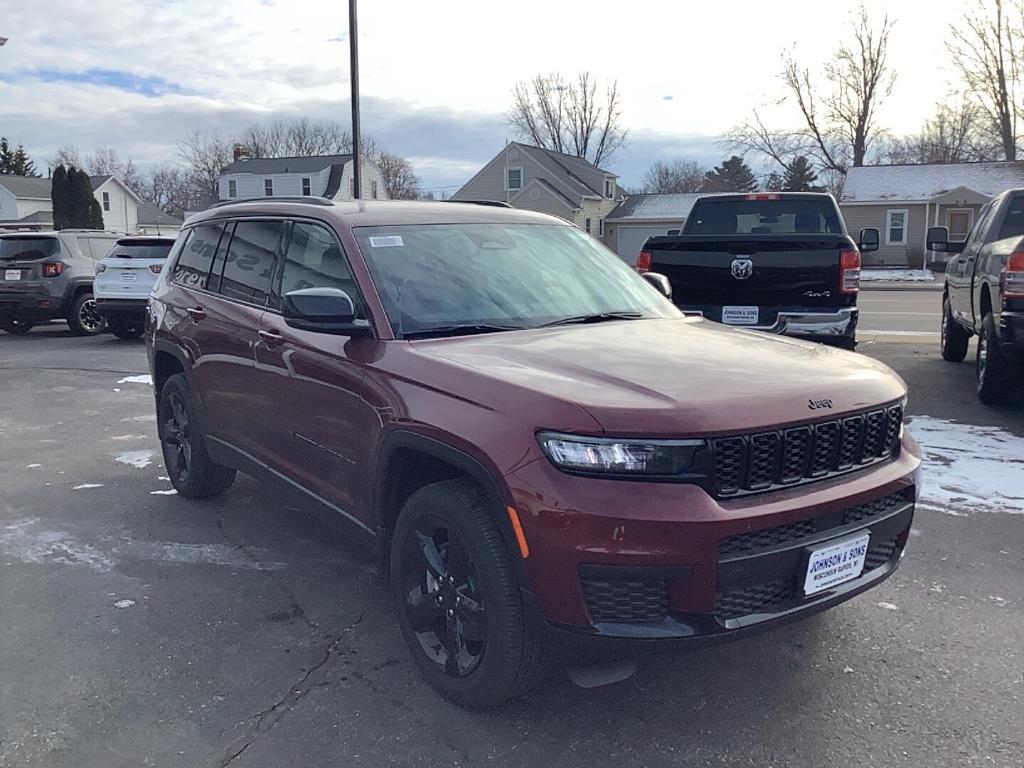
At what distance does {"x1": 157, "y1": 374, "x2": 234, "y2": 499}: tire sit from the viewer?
538cm

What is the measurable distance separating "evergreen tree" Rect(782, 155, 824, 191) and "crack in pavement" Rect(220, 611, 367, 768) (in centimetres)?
5151

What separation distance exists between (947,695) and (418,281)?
2.59m

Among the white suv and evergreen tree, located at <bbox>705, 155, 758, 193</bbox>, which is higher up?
evergreen tree, located at <bbox>705, 155, 758, 193</bbox>

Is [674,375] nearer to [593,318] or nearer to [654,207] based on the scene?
[593,318]

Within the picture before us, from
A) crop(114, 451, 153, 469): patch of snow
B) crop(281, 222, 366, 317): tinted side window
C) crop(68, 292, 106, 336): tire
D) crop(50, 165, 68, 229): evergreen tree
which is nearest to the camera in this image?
crop(281, 222, 366, 317): tinted side window

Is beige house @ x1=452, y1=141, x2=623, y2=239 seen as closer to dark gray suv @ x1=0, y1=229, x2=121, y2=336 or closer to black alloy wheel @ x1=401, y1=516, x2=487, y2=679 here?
dark gray suv @ x1=0, y1=229, x2=121, y2=336

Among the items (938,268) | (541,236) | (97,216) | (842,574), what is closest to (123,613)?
(541,236)

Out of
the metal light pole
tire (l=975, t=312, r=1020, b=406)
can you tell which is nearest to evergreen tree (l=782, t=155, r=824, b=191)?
the metal light pole

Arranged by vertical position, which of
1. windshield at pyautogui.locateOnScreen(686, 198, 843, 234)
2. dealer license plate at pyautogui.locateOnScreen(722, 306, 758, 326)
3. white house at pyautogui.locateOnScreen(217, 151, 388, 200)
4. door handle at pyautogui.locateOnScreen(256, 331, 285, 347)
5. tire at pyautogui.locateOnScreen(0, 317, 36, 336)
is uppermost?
white house at pyautogui.locateOnScreen(217, 151, 388, 200)

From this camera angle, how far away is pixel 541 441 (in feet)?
8.84

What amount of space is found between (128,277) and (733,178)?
64.8m

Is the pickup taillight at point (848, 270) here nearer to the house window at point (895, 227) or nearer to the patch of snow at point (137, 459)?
the patch of snow at point (137, 459)

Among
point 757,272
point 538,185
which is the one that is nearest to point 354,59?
point 757,272

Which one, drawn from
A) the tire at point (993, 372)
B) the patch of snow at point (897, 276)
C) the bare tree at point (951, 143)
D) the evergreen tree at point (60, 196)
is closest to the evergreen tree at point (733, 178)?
the bare tree at point (951, 143)
